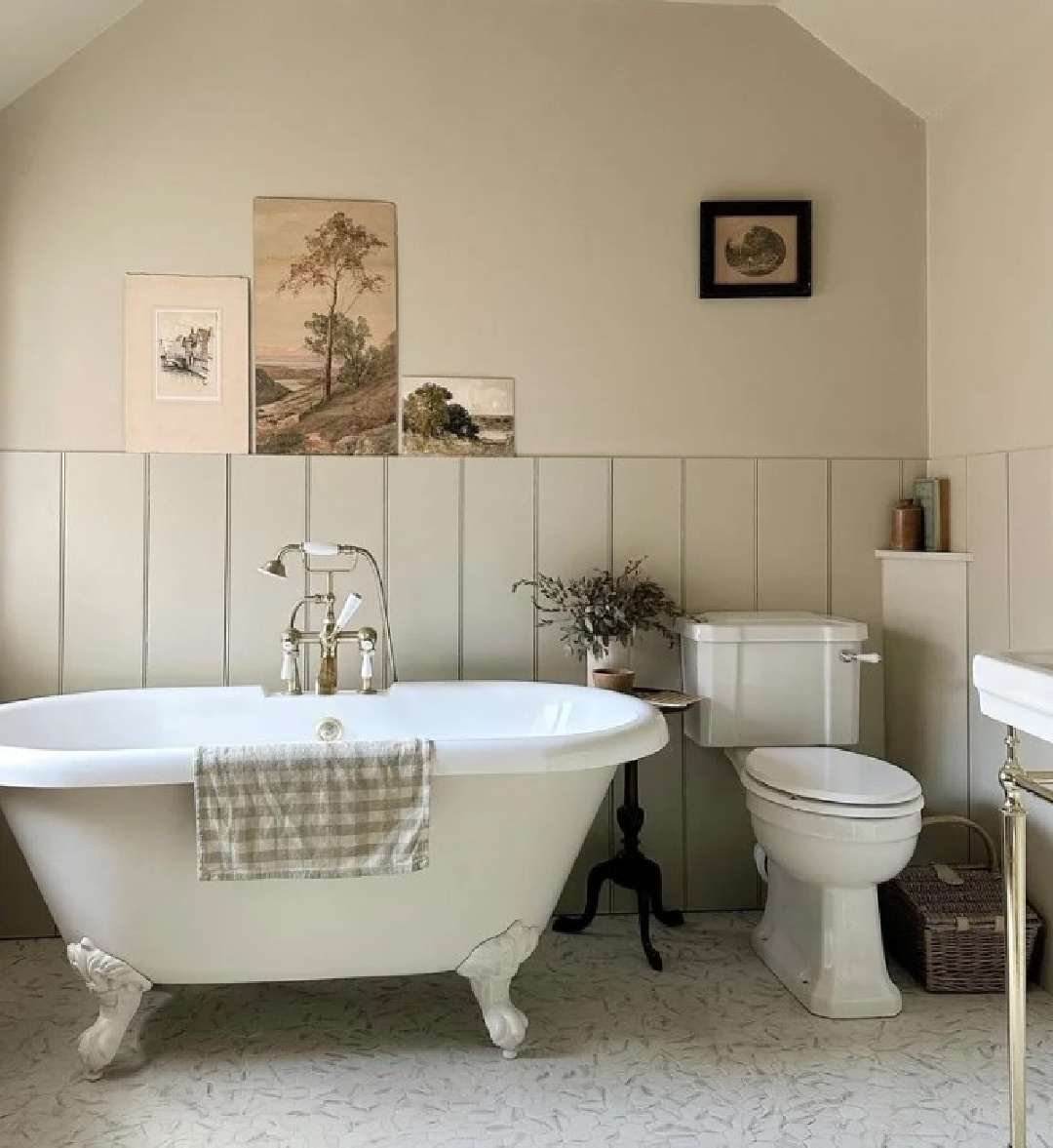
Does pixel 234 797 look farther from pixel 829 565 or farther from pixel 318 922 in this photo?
pixel 829 565

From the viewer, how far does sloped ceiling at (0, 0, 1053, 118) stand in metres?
2.42

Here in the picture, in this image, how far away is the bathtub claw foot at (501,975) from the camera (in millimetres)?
2006

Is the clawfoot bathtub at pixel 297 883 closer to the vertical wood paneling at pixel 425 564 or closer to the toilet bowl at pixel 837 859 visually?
the toilet bowl at pixel 837 859

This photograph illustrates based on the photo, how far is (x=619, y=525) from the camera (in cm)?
283

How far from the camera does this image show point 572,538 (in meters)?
2.82

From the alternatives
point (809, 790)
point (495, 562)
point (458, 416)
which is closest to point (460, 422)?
point (458, 416)

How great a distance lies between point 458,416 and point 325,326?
438 mm

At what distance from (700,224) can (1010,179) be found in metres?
0.79

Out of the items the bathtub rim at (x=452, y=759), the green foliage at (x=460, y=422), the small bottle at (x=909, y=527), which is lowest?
the bathtub rim at (x=452, y=759)

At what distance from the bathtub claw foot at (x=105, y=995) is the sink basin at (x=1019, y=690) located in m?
1.61

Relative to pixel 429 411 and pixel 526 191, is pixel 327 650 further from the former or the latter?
pixel 526 191

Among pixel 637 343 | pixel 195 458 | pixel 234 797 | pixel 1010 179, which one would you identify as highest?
pixel 1010 179

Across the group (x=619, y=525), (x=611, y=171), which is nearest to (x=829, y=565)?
(x=619, y=525)

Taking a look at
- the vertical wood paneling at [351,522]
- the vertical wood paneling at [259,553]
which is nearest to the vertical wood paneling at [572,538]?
the vertical wood paneling at [351,522]
